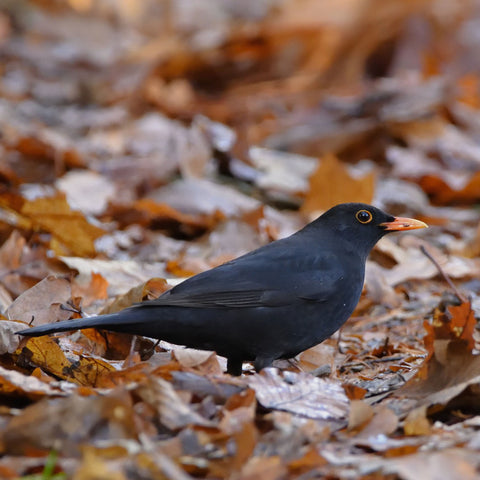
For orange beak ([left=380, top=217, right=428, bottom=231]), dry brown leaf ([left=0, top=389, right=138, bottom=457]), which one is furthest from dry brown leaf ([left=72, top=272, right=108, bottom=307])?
dry brown leaf ([left=0, top=389, right=138, bottom=457])

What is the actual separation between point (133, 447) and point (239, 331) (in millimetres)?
1232

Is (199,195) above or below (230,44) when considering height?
below

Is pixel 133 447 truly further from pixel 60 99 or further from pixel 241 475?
pixel 60 99

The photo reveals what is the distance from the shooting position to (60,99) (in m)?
9.85

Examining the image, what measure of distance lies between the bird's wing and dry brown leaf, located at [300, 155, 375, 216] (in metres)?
1.90

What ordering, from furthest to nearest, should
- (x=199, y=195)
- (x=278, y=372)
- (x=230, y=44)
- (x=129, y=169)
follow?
(x=230, y=44) < (x=129, y=169) < (x=199, y=195) < (x=278, y=372)

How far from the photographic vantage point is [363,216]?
4180 millimetres

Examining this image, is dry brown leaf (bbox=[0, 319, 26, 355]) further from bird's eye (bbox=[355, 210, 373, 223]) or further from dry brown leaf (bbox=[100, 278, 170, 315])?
bird's eye (bbox=[355, 210, 373, 223])

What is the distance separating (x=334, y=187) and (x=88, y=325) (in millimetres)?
2986

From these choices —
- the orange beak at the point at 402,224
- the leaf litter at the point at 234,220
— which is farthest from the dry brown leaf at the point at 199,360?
the orange beak at the point at 402,224

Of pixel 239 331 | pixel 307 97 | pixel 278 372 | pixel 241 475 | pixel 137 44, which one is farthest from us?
pixel 137 44

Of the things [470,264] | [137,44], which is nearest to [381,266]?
[470,264]

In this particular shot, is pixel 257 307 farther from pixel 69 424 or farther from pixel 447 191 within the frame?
pixel 447 191

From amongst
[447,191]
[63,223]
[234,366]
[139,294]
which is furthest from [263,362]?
[447,191]
